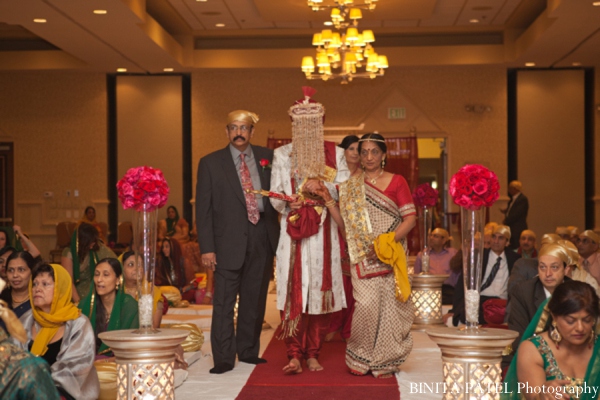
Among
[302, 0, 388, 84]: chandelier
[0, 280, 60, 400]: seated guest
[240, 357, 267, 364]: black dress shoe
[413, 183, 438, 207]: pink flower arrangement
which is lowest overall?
[240, 357, 267, 364]: black dress shoe

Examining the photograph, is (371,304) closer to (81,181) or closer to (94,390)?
(94,390)

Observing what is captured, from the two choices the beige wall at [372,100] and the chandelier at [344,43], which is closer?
the chandelier at [344,43]

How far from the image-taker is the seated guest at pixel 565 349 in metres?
3.10

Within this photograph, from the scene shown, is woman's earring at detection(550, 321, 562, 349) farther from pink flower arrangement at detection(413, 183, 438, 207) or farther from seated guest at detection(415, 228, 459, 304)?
seated guest at detection(415, 228, 459, 304)

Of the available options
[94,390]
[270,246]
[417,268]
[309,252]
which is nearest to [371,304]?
[309,252]

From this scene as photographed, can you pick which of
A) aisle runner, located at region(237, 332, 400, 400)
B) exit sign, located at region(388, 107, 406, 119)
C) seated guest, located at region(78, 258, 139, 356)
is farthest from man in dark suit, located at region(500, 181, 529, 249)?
seated guest, located at region(78, 258, 139, 356)

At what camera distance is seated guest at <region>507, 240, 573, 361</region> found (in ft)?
14.1

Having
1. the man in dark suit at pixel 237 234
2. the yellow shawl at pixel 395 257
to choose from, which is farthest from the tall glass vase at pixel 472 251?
the man in dark suit at pixel 237 234

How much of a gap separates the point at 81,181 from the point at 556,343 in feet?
43.7

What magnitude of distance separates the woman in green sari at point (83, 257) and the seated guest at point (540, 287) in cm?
405

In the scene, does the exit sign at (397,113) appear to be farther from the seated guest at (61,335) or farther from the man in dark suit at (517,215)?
the seated guest at (61,335)

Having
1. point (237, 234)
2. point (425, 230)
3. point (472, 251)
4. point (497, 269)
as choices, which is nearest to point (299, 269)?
point (237, 234)

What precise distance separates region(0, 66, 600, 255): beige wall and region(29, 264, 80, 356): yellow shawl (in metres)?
11.2

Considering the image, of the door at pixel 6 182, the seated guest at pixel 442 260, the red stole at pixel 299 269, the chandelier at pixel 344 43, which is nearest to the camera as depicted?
the red stole at pixel 299 269
